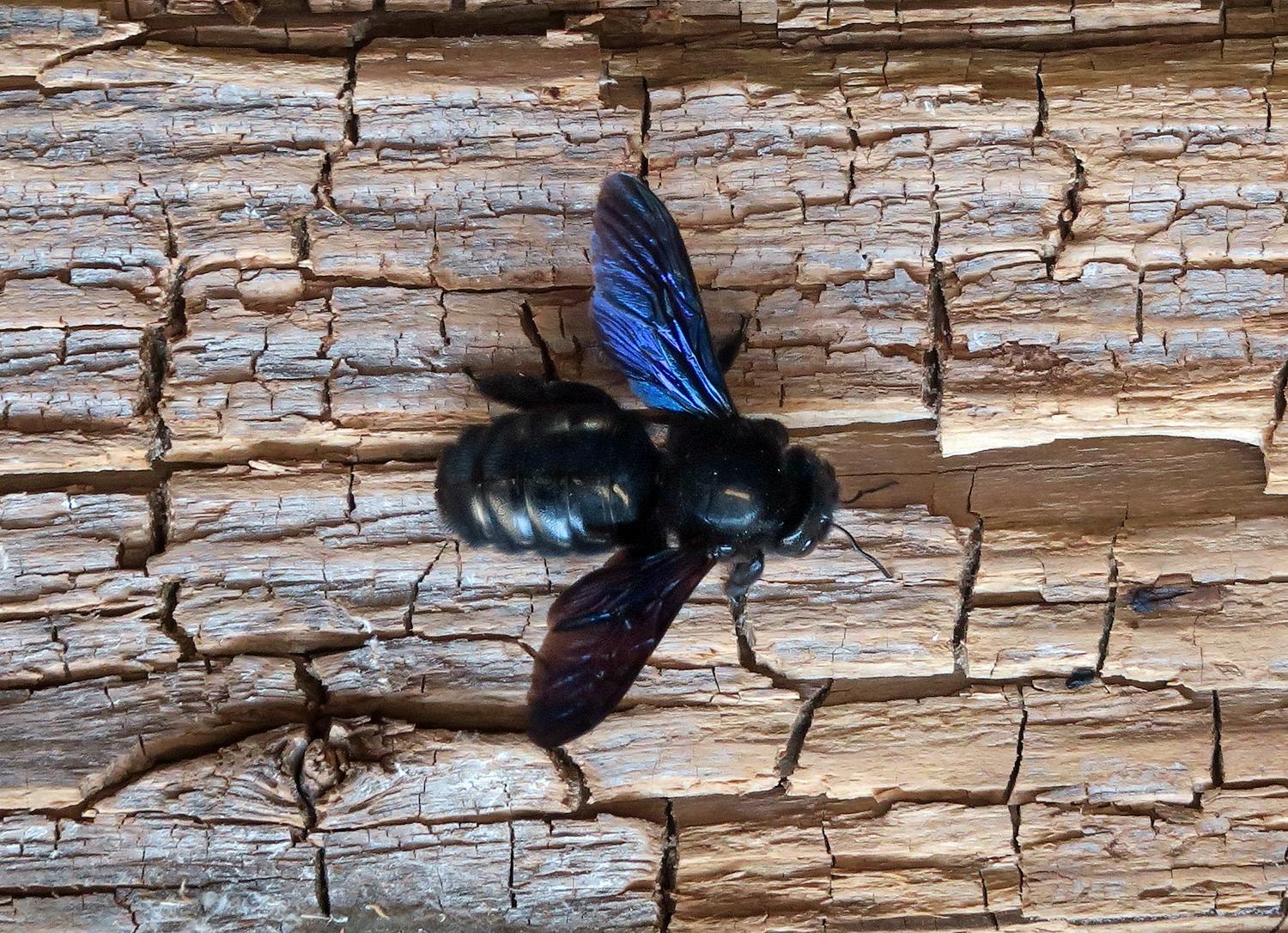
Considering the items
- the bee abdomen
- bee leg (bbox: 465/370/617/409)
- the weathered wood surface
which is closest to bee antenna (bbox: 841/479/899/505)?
the weathered wood surface

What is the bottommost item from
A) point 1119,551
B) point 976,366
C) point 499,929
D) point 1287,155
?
point 499,929

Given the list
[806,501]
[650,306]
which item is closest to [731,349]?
[650,306]

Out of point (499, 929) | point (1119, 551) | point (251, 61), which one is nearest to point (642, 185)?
point (251, 61)

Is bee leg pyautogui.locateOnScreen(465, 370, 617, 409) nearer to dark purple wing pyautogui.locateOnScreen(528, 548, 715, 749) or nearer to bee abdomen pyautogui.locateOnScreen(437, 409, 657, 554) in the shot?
bee abdomen pyautogui.locateOnScreen(437, 409, 657, 554)

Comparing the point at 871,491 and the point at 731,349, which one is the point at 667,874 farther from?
the point at 731,349

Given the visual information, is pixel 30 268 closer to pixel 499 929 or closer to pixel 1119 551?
pixel 499 929

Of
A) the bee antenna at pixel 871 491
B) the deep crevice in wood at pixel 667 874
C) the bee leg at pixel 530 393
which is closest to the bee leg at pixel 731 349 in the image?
the bee leg at pixel 530 393

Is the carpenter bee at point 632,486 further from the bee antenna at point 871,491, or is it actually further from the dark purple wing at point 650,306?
the bee antenna at point 871,491
